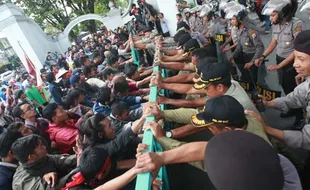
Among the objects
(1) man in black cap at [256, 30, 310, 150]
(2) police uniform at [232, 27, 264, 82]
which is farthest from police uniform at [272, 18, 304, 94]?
(1) man in black cap at [256, 30, 310, 150]

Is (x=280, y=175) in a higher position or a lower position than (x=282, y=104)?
higher

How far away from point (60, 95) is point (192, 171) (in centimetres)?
393

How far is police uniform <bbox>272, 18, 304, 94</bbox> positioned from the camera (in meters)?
3.05

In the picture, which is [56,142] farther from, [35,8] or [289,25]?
[35,8]

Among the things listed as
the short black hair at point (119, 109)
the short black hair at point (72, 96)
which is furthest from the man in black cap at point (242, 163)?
the short black hair at point (72, 96)

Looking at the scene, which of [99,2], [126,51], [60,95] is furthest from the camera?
[99,2]

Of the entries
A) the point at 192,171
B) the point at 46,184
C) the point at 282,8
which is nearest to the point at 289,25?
the point at 282,8

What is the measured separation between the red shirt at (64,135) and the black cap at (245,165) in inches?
90.4

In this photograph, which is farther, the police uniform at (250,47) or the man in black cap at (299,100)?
the police uniform at (250,47)

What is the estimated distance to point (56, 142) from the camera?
2877 millimetres

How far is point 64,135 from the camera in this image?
2.82 meters

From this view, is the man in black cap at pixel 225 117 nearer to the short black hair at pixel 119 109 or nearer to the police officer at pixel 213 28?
the short black hair at pixel 119 109

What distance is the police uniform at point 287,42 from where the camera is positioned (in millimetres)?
3049

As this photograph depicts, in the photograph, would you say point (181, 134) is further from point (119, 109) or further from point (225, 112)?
point (119, 109)
